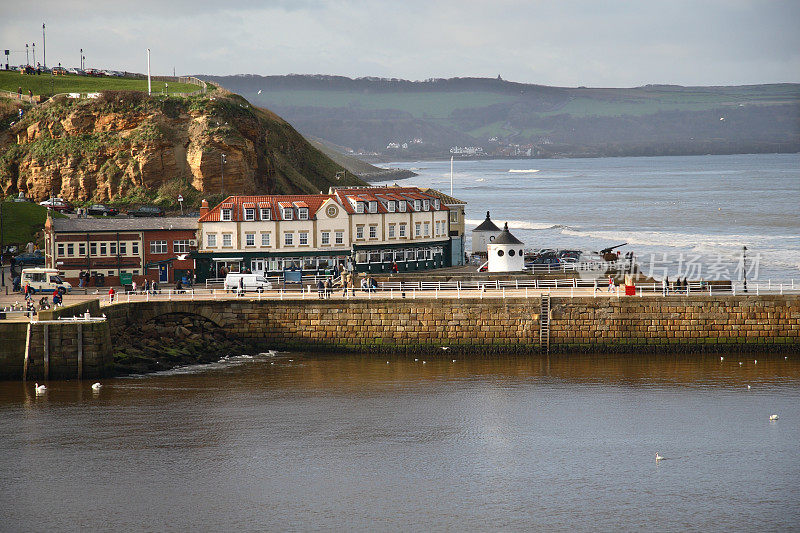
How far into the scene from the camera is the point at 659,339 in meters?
56.5

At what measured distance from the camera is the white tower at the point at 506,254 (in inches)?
2638

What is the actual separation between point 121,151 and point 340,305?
159ft

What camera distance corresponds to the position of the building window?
67.4m

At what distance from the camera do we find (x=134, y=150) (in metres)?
98.2

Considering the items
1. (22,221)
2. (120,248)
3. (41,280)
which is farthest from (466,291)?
(22,221)

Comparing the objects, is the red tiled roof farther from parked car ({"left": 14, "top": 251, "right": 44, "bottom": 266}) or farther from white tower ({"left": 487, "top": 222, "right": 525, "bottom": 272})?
parked car ({"left": 14, "top": 251, "right": 44, "bottom": 266})

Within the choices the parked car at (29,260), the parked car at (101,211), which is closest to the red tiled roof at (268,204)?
the parked car at (29,260)

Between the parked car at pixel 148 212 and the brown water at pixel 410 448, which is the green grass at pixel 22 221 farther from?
the brown water at pixel 410 448

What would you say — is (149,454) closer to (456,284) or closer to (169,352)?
(169,352)

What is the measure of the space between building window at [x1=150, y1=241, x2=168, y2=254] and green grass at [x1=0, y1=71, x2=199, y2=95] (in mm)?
47036

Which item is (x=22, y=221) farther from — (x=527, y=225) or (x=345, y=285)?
(x=527, y=225)

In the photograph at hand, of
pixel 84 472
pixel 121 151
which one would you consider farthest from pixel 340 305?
pixel 121 151

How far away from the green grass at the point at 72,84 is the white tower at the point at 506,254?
5591 centimetres

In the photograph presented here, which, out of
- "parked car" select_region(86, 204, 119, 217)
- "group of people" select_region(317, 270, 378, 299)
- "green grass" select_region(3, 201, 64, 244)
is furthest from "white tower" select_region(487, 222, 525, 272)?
"green grass" select_region(3, 201, 64, 244)
